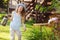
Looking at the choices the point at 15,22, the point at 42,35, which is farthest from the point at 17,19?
the point at 42,35

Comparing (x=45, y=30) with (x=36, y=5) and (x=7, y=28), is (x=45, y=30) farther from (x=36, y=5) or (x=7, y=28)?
(x=36, y=5)

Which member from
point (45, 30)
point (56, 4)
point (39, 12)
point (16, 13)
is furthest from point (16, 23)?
point (39, 12)

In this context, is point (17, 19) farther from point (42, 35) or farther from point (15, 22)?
point (42, 35)

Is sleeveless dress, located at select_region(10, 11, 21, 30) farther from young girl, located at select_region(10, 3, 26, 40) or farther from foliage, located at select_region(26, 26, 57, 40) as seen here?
foliage, located at select_region(26, 26, 57, 40)

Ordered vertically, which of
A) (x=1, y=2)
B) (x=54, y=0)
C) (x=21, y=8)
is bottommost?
(x=1, y=2)

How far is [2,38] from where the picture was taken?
40.4 feet

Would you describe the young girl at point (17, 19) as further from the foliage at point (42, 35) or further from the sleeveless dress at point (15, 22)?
the foliage at point (42, 35)

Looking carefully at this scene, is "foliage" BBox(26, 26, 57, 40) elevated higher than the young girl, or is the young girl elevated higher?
the young girl

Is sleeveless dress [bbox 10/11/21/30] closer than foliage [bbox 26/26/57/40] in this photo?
Yes

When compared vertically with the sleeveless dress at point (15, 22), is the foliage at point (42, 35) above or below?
below

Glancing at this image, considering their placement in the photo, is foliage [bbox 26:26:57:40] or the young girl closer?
the young girl

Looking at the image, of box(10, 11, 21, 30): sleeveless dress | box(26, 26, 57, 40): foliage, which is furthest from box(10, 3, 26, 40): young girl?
box(26, 26, 57, 40): foliage

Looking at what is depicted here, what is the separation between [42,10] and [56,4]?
1.41 m

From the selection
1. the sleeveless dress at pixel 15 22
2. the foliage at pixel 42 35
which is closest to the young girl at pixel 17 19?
the sleeveless dress at pixel 15 22
